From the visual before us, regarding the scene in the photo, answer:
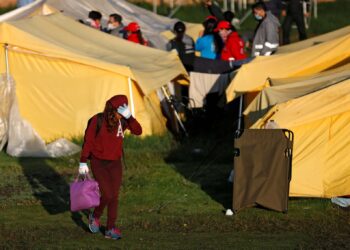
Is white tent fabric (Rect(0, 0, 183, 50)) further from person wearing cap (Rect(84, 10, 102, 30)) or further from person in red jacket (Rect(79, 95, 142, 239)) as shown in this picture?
person in red jacket (Rect(79, 95, 142, 239))

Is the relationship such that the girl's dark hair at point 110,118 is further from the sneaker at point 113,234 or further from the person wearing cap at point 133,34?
the person wearing cap at point 133,34

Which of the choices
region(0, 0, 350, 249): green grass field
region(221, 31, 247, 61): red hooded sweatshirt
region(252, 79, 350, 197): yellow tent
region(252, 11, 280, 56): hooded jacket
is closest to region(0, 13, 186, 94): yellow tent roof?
region(0, 0, 350, 249): green grass field

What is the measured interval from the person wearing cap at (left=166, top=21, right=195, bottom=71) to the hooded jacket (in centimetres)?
136

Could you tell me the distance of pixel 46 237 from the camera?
43.1ft

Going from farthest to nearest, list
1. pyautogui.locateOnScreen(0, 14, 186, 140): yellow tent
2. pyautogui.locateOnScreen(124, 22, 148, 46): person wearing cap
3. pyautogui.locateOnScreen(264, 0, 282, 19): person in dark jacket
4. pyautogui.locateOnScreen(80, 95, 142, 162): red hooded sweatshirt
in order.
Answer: pyautogui.locateOnScreen(264, 0, 282, 19): person in dark jacket → pyautogui.locateOnScreen(124, 22, 148, 46): person wearing cap → pyautogui.locateOnScreen(0, 14, 186, 140): yellow tent → pyautogui.locateOnScreen(80, 95, 142, 162): red hooded sweatshirt

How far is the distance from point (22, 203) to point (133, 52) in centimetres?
770

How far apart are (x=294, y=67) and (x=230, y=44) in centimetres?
471

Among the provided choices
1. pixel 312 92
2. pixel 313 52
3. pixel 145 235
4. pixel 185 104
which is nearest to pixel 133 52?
pixel 185 104

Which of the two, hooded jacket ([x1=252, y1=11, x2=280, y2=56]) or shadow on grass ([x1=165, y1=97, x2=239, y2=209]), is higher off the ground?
hooded jacket ([x1=252, y1=11, x2=280, y2=56])

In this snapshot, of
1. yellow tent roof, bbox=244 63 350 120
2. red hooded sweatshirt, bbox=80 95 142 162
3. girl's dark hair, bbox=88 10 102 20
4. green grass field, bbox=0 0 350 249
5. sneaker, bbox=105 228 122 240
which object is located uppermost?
red hooded sweatshirt, bbox=80 95 142 162

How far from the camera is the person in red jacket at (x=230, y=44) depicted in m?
23.6

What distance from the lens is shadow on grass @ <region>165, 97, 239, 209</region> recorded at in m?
16.5

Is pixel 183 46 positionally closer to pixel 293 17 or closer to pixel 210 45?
pixel 210 45

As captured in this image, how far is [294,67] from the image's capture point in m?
19.3
